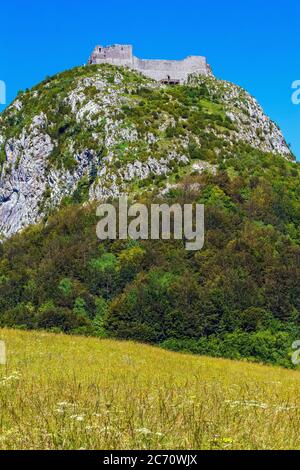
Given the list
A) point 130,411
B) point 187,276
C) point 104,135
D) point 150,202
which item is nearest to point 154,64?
point 104,135

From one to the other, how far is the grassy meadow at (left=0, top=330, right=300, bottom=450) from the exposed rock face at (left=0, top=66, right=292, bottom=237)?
4390 inches

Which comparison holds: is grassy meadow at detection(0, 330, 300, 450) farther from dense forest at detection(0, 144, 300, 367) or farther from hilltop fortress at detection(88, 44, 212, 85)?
hilltop fortress at detection(88, 44, 212, 85)

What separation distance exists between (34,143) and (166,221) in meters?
57.7

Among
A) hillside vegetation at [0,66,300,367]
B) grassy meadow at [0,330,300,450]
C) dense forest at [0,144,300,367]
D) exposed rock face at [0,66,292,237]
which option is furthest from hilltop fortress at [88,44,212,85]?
grassy meadow at [0,330,300,450]

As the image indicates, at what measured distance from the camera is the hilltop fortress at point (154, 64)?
164 m

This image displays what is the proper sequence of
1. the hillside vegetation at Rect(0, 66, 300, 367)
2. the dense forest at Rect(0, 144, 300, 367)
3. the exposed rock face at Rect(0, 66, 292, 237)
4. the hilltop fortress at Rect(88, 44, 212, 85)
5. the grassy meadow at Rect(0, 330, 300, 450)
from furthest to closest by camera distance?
the hilltop fortress at Rect(88, 44, 212, 85)
the exposed rock face at Rect(0, 66, 292, 237)
the hillside vegetation at Rect(0, 66, 300, 367)
the dense forest at Rect(0, 144, 300, 367)
the grassy meadow at Rect(0, 330, 300, 450)

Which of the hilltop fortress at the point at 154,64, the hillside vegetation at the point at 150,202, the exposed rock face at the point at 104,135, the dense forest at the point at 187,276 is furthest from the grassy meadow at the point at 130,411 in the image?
the hilltop fortress at the point at 154,64

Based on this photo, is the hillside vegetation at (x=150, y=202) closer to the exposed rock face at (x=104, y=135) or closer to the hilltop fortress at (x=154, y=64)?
the exposed rock face at (x=104, y=135)

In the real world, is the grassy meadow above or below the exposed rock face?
below

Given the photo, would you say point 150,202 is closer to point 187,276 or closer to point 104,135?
point 187,276

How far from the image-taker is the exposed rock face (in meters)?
134

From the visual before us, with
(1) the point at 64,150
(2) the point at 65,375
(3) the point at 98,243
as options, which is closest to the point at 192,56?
(1) the point at 64,150

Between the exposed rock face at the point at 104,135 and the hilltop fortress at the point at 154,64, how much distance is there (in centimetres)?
409

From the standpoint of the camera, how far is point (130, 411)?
901cm
